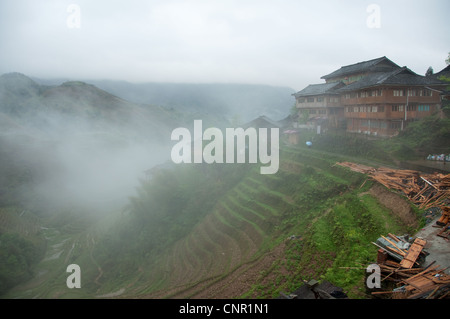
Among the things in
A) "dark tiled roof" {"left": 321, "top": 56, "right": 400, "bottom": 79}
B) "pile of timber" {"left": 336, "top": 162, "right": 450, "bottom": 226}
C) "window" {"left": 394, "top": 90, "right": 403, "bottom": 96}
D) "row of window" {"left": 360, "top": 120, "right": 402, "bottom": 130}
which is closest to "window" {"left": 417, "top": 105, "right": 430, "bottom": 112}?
"row of window" {"left": 360, "top": 120, "right": 402, "bottom": 130}

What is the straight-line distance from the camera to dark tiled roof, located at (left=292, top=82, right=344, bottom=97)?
3497 cm

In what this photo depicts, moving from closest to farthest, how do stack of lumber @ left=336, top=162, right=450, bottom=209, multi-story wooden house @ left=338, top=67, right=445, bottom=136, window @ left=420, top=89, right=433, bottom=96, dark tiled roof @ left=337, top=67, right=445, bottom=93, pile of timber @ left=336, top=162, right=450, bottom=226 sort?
1. pile of timber @ left=336, top=162, right=450, bottom=226
2. stack of lumber @ left=336, top=162, right=450, bottom=209
3. dark tiled roof @ left=337, top=67, right=445, bottom=93
4. multi-story wooden house @ left=338, top=67, right=445, bottom=136
5. window @ left=420, top=89, right=433, bottom=96

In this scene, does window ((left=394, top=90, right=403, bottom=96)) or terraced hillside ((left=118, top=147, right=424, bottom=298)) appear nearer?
terraced hillside ((left=118, top=147, right=424, bottom=298))

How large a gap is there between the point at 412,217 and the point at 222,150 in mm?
25139

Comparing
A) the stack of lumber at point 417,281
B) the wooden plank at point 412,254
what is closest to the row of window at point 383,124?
the wooden plank at point 412,254

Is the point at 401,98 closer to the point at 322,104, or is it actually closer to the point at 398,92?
the point at 398,92

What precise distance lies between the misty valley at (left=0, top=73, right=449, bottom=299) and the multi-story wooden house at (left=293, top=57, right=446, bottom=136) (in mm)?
2691

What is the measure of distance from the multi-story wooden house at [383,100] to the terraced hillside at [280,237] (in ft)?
22.9

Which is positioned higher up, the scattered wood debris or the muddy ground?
the scattered wood debris

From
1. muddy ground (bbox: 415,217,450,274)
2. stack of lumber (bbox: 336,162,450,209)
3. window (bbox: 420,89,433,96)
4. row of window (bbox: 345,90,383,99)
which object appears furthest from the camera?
row of window (bbox: 345,90,383,99)

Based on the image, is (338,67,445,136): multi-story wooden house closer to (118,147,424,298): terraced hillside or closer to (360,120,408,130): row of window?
(360,120,408,130): row of window

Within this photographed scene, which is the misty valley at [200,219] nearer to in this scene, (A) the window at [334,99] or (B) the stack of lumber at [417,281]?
(B) the stack of lumber at [417,281]
